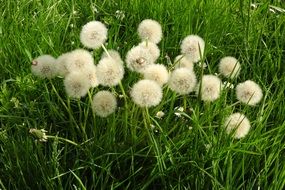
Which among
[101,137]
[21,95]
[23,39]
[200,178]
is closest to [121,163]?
[101,137]

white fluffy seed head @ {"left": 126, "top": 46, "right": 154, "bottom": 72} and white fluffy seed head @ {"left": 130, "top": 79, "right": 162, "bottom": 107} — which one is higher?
white fluffy seed head @ {"left": 126, "top": 46, "right": 154, "bottom": 72}

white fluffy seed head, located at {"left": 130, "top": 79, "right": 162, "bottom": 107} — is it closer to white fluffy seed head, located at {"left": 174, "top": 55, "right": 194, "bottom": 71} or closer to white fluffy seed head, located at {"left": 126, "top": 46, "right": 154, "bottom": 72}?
white fluffy seed head, located at {"left": 126, "top": 46, "right": 154, "bottom": 72}

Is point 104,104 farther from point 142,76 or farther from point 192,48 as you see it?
point 192,48

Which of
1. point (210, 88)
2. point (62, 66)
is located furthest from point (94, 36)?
point (210, 88)

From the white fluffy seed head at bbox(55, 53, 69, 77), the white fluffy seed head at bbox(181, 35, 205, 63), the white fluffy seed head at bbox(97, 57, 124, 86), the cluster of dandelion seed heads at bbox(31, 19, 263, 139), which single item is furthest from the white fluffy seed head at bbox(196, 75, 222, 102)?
the white fluffy seed head at bbox(55, 53, 69, 77)

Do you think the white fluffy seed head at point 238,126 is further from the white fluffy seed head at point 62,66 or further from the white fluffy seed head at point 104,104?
the white fluffy seed head at point 62,66

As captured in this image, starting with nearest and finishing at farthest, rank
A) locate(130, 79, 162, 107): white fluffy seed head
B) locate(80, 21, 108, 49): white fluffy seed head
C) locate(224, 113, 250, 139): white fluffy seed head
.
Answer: locate(130, 79, 162, 107): white fluffy seed head < locate(224, 113, 250, 139): white fluffy seed head < locate(80, 21, 108, 49): white fluffy seed head

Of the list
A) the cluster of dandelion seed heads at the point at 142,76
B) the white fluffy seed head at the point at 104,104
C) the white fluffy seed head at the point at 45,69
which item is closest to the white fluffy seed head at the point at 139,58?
the cluster of dandelion seed heads at the point at 142,76
